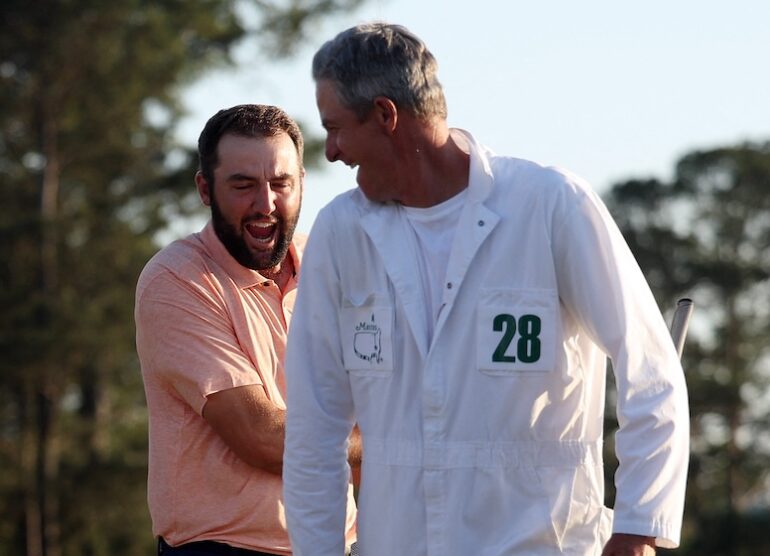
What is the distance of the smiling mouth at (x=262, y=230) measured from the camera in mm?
4719

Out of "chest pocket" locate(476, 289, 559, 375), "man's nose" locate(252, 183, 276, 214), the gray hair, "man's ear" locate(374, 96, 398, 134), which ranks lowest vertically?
"chest pocket" locate(476, 289, 559, 375)

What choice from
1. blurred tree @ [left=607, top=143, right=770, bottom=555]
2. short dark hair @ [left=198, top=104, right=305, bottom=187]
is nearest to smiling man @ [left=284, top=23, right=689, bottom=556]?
short dark hair @ [left=198, top=104, right=305, bottom=187]

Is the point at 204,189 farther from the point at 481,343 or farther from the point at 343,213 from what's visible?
the point at 481,343

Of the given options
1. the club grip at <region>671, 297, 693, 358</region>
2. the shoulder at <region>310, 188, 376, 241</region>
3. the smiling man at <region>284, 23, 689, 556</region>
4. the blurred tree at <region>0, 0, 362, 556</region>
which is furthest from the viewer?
the blurred tree at <region>0, 0, 362, 556</region>

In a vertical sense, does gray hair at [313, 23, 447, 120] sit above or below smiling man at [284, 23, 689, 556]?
above

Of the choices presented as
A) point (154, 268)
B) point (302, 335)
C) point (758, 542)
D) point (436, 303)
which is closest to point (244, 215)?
point (154, 268)

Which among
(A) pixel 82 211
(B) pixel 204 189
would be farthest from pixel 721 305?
(B) pixel 204 189

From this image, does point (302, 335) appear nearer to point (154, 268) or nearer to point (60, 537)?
point (154, 268)

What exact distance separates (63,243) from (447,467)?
72.2 feet

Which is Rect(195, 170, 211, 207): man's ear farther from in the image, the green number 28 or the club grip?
the green number 28

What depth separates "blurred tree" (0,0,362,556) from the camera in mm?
23938

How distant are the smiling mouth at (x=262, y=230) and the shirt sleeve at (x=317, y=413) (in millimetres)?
816

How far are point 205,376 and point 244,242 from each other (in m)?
0.43

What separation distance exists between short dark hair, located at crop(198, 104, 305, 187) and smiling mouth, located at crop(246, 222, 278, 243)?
18 cm
